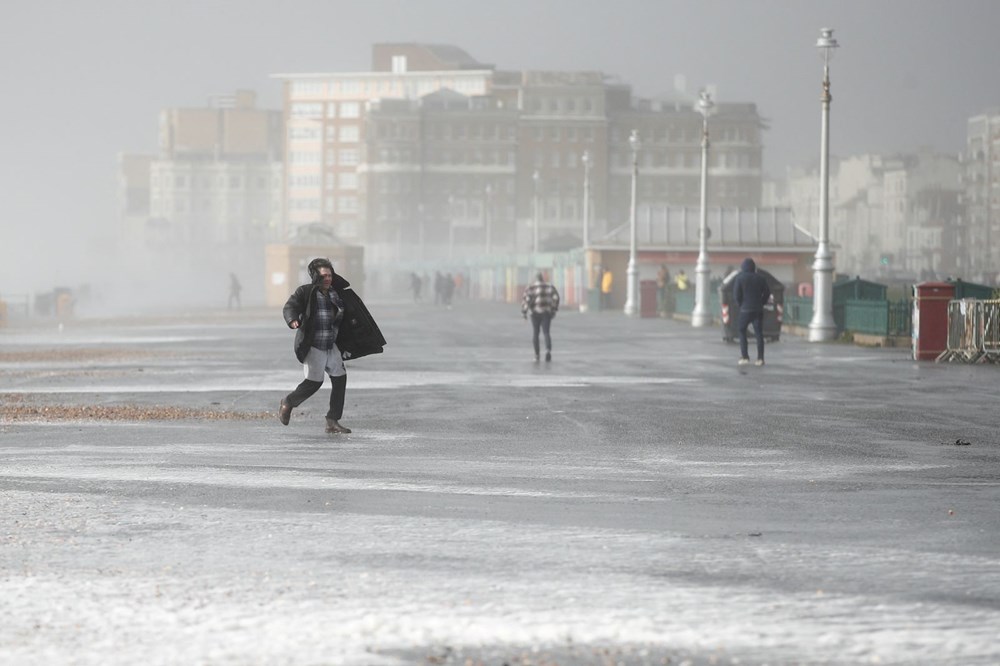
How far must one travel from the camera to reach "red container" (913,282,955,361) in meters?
30.2

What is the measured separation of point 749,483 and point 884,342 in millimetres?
24141

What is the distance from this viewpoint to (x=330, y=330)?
54.7ft

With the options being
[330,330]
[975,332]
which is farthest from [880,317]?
[330,330]

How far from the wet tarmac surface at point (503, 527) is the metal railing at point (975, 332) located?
7337 mm

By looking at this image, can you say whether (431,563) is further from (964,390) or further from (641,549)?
Answer: (964,390)

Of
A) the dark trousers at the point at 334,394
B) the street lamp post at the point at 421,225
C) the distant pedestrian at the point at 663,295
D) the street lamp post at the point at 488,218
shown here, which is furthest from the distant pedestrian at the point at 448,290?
the street lamp post at the point at 421,225

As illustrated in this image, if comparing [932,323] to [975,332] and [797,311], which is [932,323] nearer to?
[975,332]

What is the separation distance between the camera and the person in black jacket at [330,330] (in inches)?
648

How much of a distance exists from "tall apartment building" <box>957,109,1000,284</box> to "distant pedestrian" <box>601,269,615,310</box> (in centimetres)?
11117

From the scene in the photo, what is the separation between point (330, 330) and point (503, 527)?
6963 millimetres

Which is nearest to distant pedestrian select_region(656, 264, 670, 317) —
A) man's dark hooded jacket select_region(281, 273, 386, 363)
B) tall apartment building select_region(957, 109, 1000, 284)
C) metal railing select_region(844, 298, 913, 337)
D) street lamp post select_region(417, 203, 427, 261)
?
metal railing select_region(844, 298, 913, 337)

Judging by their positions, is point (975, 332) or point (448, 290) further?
point (448, 290)

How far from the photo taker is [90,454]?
14.2 m

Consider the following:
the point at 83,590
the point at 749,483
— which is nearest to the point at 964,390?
the point at 749,483
